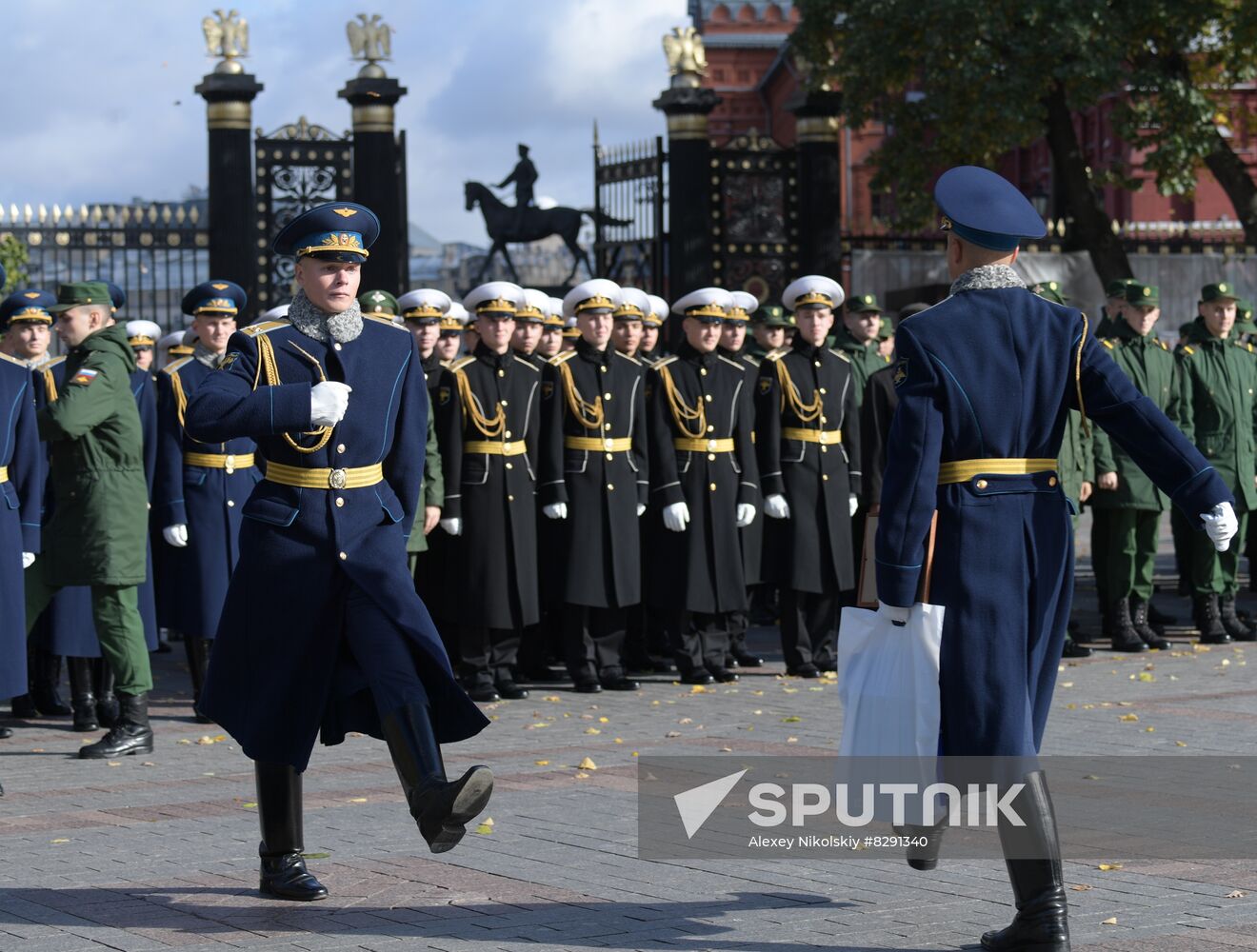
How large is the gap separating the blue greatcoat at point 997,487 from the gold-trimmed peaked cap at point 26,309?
6.02 metres

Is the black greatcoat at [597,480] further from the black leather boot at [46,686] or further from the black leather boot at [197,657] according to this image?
the black leather boot at [46,686]

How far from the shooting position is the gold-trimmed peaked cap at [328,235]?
618cm

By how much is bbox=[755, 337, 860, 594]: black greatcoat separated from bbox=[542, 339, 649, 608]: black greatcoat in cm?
80

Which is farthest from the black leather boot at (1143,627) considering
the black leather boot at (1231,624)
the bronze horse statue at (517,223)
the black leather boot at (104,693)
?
the bronze horse statue at (517,223)

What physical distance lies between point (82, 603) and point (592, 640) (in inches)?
108

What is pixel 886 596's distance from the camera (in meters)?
5.50

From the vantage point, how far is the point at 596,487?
1162 cm

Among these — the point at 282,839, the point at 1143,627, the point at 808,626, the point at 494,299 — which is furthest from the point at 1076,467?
the point at 282,839

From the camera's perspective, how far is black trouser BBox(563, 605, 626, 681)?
452 inches

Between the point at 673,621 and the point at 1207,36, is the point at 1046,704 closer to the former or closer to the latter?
the point at 673,621

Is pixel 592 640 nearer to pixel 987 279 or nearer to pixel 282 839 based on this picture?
pixel 282 839

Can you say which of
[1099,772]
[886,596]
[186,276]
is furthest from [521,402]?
[186,276]

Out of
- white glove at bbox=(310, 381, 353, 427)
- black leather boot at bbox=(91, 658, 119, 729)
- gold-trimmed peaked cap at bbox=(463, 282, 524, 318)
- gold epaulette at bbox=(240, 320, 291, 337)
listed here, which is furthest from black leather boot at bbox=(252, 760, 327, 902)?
gold-trimmed peaked cap at bbox=(463, 282, 524, 318)

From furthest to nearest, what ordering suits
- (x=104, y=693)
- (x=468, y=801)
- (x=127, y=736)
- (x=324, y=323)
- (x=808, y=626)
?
1. (x=808, y=626)
2. (x=104, y=693)
3. (x=127, y=736)
4. (x=324, y=323)
5. (x=468, y=801)
